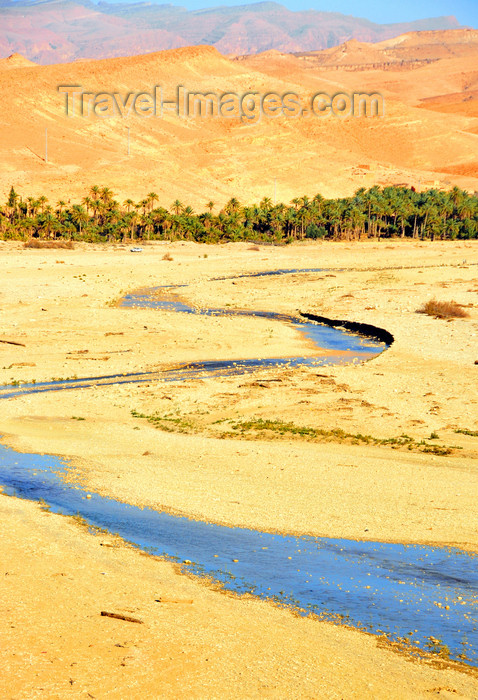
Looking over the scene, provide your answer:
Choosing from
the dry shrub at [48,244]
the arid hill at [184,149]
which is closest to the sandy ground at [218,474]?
the dry shrub at [48,244]

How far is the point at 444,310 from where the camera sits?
1689 inches

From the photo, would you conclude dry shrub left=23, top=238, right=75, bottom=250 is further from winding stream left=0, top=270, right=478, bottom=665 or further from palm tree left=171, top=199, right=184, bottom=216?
winding stream left=0, top=270, right=478, bottom=665

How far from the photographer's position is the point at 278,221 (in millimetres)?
103625

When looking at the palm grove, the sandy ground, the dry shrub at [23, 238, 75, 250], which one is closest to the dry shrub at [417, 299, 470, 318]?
the sandy ground

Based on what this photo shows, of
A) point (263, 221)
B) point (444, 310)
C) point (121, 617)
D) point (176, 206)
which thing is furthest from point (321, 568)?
point (176, 206)

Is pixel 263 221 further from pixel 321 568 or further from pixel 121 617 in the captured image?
pixel 121 617

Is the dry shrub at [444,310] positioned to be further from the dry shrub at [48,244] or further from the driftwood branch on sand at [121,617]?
the dry shrub at [48,244]

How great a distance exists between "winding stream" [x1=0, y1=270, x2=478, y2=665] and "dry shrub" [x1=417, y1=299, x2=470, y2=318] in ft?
90.9

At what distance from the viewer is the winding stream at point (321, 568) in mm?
11859

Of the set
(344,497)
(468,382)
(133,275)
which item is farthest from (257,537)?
(133,275)

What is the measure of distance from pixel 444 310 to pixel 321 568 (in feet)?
101

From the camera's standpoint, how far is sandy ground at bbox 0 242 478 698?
10180 mm

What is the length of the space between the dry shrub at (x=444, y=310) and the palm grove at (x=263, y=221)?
52.3 metres

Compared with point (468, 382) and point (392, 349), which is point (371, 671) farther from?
point (392, 349)
